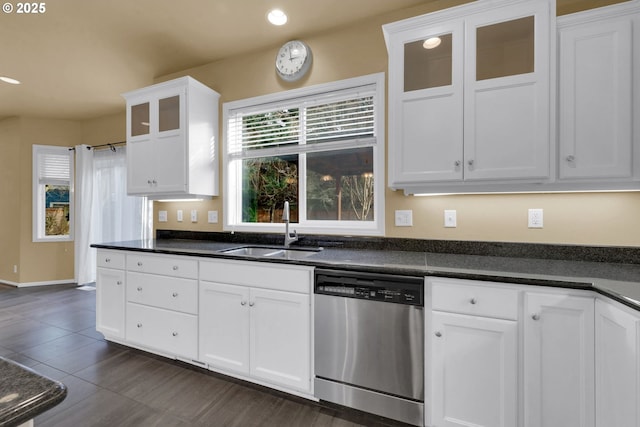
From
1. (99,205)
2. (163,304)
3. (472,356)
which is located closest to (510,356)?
(472,356)

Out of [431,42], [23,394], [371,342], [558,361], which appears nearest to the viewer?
[23,394]

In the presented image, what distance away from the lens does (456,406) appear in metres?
1.60

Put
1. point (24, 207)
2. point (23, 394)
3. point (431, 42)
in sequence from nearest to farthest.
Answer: point (23, 394) → point (431, 42) → point (24, 207)

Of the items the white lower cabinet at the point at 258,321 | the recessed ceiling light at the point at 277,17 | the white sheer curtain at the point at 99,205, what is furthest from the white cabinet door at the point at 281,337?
the white sheer curtain at the point at 99,205

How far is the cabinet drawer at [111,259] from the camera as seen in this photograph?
2688mm

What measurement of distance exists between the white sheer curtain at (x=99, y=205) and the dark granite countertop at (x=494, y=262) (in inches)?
98.5

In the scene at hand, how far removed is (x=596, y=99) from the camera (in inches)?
65.2

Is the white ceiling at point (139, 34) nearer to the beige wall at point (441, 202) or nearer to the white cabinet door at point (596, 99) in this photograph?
the beige wall at point (441, 202)

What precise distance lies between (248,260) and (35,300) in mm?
4050

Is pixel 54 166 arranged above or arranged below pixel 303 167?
above

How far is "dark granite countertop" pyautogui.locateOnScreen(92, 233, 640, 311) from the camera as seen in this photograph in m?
1.41

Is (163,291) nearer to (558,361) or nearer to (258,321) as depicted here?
(258,321)

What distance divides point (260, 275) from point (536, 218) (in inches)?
73.3

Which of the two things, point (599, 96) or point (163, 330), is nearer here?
point (599, 96)
